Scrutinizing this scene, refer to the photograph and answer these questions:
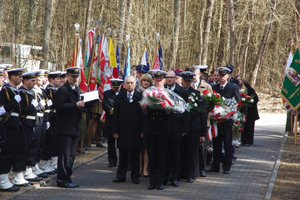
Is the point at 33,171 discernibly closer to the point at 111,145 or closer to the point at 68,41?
the point at 111,145

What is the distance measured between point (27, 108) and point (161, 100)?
2.47 m

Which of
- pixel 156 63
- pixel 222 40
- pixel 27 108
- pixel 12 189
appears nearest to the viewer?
pixel 12 189

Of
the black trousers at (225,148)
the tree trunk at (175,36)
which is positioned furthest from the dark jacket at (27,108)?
the tree trunk at (175,36)

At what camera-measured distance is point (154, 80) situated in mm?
9547

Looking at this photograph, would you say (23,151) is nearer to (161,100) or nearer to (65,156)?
(65,156)

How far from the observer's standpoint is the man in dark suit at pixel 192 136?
1025cm

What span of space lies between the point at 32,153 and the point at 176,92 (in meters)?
3.14

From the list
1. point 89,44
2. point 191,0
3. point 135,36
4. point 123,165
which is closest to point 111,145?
point 123,165

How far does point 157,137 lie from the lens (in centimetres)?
948

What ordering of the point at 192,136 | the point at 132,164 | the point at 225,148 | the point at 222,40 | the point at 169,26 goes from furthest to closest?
1. the point at 222,40
2. the point at 169,26
3. the point at 225,148
4. the point at 192,136
5. the point at 132,164

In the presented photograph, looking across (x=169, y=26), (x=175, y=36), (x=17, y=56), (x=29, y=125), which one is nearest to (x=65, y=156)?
(x=29, y=125)

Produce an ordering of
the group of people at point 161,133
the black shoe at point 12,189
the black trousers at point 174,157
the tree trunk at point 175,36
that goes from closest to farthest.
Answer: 1. the black shoe at point 12,189
2. the group of people at point 161,133
3. the black trousers at point 174,157
4. the tree trunk at point 175,36

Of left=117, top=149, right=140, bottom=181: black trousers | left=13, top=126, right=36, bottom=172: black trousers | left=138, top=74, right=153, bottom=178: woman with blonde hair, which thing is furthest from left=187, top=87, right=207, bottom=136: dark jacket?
left=13, top=126, right=36, bottom=172: black trousers

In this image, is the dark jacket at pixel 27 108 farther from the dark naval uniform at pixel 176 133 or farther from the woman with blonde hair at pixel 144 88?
the dark naval uniform at pixel 176 133
